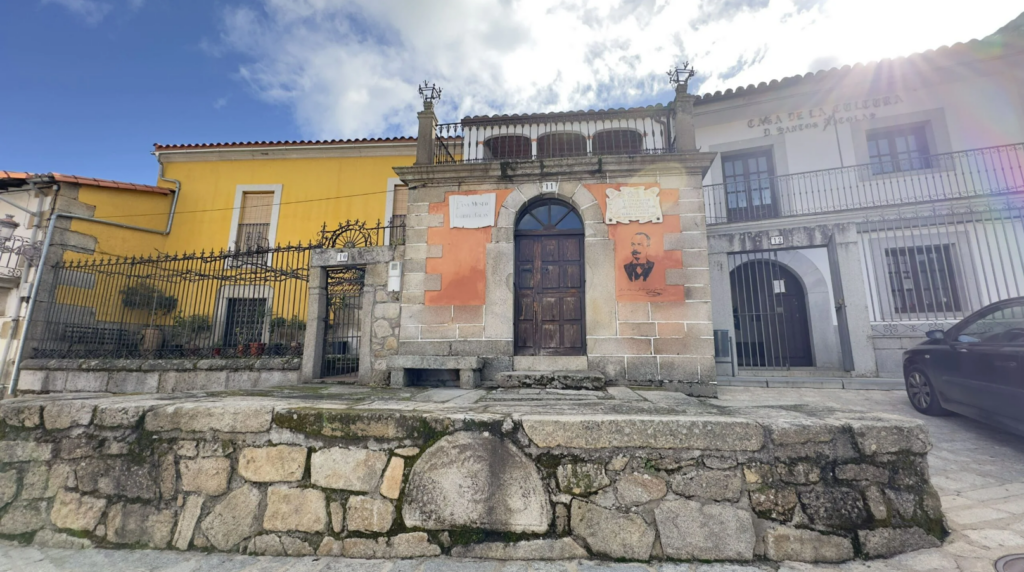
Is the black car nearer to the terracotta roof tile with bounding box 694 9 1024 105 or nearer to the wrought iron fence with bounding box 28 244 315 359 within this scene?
the terracotta roof tile with bounding box 694 9 1024 105

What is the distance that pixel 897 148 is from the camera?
31.7 ft

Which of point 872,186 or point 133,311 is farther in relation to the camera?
point 872,186

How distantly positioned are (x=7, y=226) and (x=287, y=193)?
5322mm

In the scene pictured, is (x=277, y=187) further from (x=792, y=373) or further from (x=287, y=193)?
(x=792, y=373)

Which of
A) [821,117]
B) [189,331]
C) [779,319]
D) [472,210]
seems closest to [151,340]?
[189,331]

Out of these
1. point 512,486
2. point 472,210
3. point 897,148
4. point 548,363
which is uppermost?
point 897,148

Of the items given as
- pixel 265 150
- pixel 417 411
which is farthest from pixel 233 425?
pixel 265 150

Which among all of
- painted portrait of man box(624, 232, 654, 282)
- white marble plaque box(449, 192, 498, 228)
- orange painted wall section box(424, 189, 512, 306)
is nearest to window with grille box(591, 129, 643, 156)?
painted portrait of man box(624, 232, 654, 282)

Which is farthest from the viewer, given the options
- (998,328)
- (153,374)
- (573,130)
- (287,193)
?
(287,193)

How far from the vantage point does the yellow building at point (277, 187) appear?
11375 millimetres

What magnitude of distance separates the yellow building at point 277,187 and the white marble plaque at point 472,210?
19.7ft

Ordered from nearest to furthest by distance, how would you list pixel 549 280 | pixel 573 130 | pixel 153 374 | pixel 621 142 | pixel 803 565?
pixel 803 565, pixel 549 280, pixel 153 374, pixel 573 130, pixel 621 142

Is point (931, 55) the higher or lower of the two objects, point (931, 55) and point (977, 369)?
the higher

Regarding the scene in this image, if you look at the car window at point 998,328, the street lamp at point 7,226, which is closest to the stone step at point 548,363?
the car window at point 998,328
